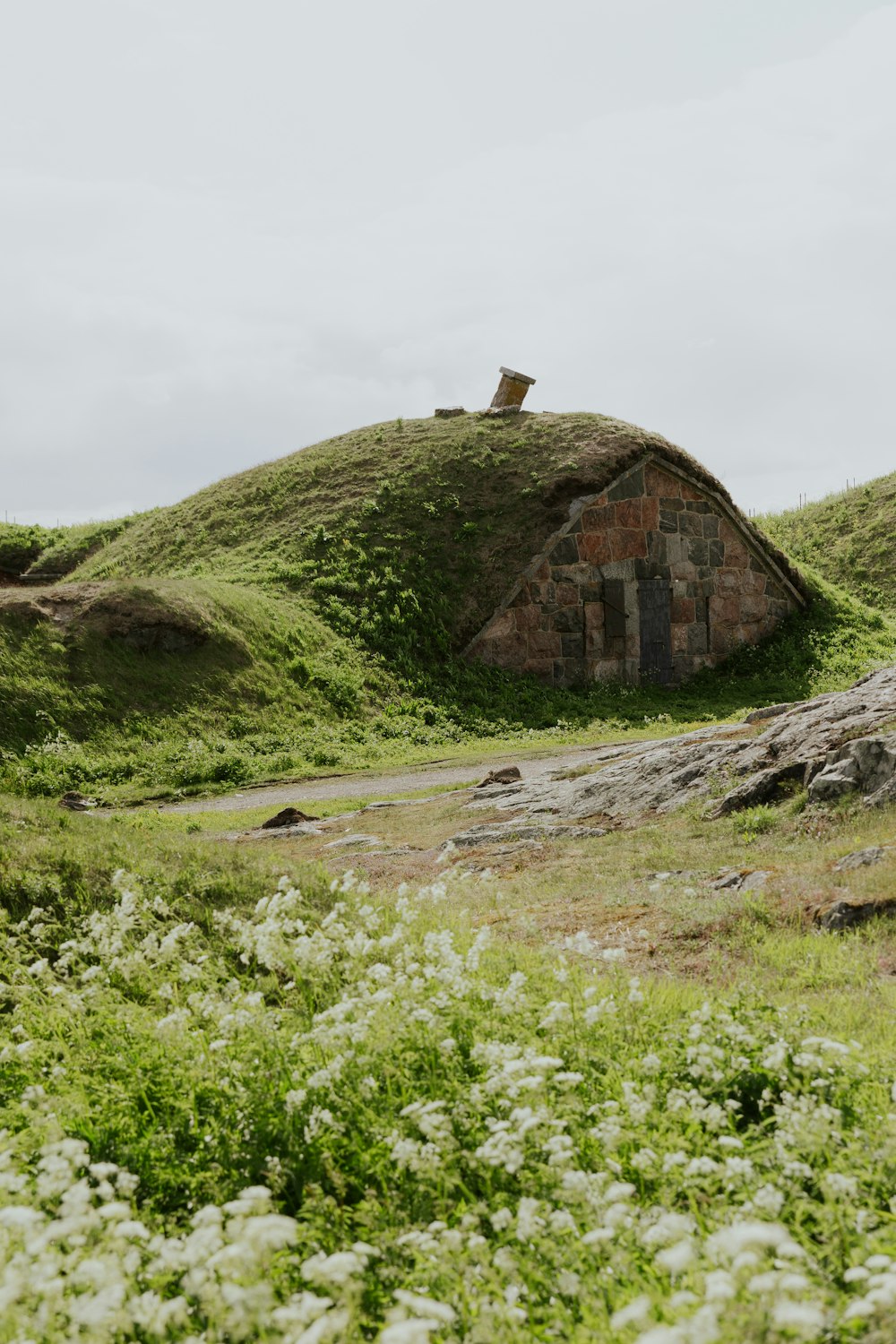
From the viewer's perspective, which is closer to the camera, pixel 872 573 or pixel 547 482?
pixel 547 482

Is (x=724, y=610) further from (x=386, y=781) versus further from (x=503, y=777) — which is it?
(x=503, y=777)

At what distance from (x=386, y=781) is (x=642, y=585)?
13377 millimetres

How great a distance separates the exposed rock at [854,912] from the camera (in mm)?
7789

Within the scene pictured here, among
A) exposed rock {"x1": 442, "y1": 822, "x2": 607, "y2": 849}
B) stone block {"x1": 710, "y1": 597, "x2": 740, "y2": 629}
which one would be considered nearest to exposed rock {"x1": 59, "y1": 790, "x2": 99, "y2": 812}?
exposed rock {"x1": 442, "y1": 822, "x2": 607, "y2": 849}

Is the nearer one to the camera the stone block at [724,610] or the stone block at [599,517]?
the stone block at [599,517]

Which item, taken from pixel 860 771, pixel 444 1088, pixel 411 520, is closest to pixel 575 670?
pixel 411 520

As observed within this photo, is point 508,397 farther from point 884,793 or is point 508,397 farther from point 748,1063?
point 748,1063

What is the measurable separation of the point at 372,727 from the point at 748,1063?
2030 centimetres

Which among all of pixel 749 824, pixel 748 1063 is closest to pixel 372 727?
pixel 749 824

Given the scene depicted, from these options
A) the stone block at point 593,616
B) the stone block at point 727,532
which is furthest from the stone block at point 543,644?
the stone block at point 727,532

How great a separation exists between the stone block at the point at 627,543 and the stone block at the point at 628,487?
2.96 feet

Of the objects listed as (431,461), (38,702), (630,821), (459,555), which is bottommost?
(630,821)

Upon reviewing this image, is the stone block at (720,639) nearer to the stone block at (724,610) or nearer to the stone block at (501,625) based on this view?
the stone block at (724,610)

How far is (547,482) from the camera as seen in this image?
104 ft
